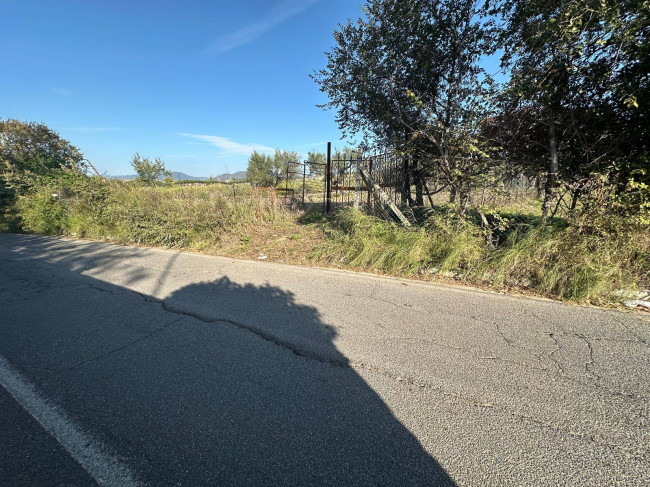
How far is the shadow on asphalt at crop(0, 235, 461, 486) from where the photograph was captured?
1.57 meters

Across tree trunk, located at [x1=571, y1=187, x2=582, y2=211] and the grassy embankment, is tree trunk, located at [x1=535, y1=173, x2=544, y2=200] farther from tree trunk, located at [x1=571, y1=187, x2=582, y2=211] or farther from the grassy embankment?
tree trunk, located at [x1=571, y1=187, x2=582, y2=211]

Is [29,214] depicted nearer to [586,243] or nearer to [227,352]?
[227,352]

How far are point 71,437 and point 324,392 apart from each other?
1823mm

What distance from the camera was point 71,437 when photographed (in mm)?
1792

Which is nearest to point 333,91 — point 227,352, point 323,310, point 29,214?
point 323,310

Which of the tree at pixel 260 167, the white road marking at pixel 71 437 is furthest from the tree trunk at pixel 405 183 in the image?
the tree at pixel 260 167

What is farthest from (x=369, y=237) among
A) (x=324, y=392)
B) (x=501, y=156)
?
(x=324, y=392)

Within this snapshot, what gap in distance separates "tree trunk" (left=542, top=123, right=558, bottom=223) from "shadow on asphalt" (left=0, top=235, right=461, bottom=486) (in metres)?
4.77

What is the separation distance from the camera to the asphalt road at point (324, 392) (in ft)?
5.15

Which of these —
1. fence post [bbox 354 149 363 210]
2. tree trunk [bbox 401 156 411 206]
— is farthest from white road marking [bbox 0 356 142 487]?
tree trunk [bbox 401 156 411 206]

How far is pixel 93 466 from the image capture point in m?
1.60

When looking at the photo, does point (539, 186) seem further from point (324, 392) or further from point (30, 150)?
point (30, 150)

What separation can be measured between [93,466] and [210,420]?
0.68 m

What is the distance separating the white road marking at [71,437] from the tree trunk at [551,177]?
6.42 metres
